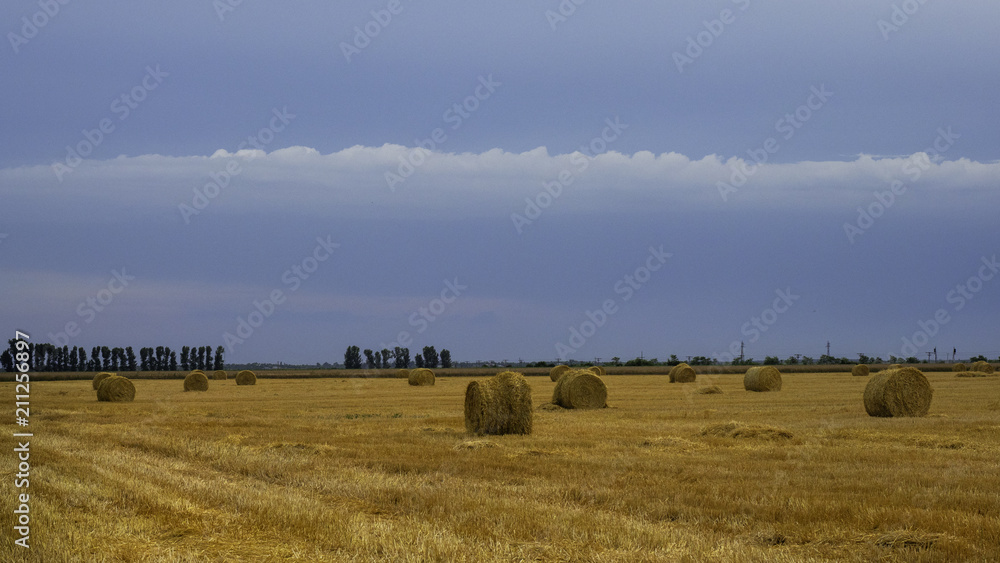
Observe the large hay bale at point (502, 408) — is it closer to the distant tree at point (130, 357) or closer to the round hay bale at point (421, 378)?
the round hay bale at point (421, 378)

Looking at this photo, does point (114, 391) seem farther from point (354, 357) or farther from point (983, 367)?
point (354, 357)

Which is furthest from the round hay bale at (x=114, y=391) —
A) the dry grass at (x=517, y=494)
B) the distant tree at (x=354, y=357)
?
the distant tree at (x=354, y=357)

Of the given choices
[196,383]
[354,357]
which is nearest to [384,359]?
[354,357]

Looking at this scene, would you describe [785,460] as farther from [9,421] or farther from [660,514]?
[9,421]

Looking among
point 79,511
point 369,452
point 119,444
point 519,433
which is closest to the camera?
point 79,511

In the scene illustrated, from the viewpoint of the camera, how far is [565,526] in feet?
25.4

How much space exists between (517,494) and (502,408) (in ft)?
26.2

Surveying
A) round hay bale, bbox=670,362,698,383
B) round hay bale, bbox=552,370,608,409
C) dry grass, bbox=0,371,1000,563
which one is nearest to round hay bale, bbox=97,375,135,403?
dry grass, bbox=0,371,1000,563

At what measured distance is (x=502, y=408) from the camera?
17719 mm

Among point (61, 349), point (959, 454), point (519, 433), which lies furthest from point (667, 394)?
point (61, 349)

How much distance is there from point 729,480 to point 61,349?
140m

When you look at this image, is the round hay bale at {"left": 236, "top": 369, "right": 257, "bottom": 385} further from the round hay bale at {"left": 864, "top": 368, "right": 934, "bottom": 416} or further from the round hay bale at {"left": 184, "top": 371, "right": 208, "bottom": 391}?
the round hay bale at {"left": 864, "top": 368, "right": 934, "bottom": 416}

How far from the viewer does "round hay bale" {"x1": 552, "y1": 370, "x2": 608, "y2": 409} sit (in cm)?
2622

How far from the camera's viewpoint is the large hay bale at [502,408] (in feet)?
57.9
